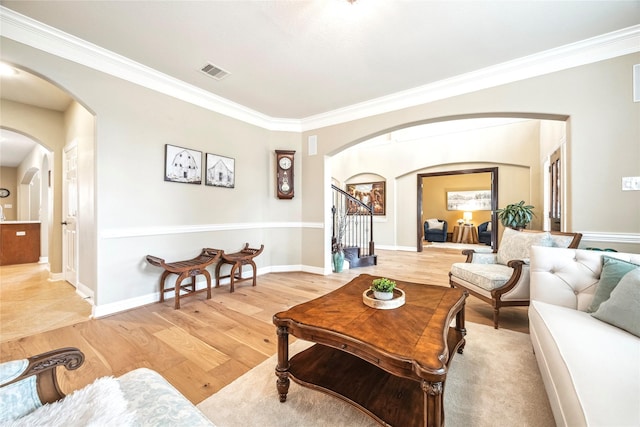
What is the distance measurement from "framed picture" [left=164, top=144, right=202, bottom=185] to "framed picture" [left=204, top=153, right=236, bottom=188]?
138mm

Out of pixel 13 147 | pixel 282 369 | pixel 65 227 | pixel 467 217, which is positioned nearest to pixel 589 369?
pixel 282 369

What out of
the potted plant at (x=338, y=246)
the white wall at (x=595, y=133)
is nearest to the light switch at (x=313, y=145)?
the potted plant at (x=338, y=246)

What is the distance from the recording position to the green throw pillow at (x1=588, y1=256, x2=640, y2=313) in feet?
4.98

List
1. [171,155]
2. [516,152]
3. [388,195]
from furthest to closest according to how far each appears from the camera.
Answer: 1. [388,195]
2. [516,152]
3. [171,155]

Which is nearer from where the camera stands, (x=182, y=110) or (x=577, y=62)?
(x=577, y=62)

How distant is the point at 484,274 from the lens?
8.29 ft

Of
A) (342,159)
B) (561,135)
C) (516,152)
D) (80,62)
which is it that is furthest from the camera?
(342,159)

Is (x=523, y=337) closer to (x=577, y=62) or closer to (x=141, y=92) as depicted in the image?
(x=577, y=62)

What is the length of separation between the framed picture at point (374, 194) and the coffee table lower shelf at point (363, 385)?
618 cm

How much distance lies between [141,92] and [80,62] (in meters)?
0.53

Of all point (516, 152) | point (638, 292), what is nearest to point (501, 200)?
point (516, 152)

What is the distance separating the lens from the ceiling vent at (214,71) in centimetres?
288

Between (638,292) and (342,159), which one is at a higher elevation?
(342,159)

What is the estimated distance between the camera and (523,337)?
220 cm
